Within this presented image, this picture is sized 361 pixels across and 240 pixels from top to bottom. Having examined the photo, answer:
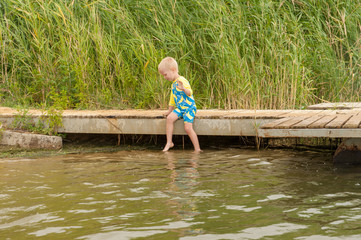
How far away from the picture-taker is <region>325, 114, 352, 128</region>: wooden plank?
16.0ft

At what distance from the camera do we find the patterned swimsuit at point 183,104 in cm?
655

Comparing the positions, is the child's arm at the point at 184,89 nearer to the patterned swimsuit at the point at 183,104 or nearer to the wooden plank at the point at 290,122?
the patterned swimsuit at the point at 183,104

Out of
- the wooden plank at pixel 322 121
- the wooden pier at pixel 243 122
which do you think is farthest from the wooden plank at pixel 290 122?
the wooden plank at pixel 322 121

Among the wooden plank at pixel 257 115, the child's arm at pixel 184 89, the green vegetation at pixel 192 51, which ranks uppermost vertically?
the green vegetation at pixel 192 51

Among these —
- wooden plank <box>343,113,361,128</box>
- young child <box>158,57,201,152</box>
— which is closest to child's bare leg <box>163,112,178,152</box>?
young child <box>158,57,201,152</box>

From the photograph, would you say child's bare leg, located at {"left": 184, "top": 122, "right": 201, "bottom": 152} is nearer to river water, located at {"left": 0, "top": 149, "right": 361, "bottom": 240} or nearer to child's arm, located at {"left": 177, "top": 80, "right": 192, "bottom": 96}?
child's arm, located at {"left": 177, "top": 80, "right": 192, "bottom": 96}

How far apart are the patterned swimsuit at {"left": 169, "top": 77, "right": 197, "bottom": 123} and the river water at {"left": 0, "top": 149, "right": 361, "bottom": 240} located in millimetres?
749

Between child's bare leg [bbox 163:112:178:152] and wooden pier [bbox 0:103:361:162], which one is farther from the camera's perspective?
child's bare leg [bbox 163:112:178:152]

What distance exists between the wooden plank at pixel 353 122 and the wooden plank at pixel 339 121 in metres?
0.04

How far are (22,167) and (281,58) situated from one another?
147 inches

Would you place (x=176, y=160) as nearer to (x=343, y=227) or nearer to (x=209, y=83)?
(x=209, y=83)

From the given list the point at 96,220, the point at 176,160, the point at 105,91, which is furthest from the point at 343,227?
the point at 105,91

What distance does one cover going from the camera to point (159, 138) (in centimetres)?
768

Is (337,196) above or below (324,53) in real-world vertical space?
below
